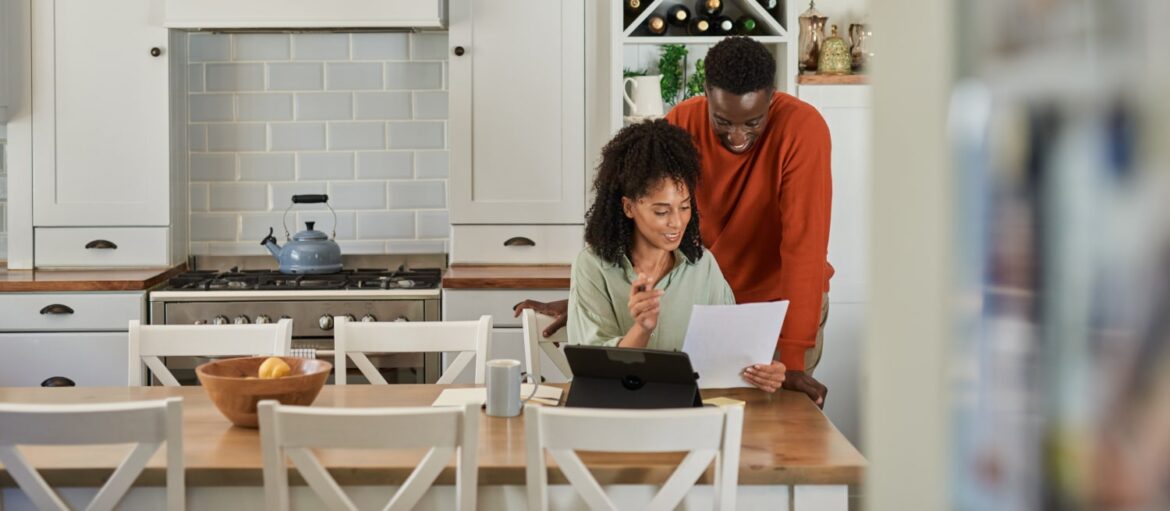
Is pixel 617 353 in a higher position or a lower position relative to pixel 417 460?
higher

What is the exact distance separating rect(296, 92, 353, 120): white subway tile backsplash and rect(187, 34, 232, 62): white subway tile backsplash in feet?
1.07

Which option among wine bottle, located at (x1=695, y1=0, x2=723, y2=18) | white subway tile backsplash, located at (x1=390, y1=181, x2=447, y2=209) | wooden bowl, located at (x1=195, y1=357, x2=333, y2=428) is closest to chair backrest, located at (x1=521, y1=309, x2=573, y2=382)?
wooden bowl, located at (x1=195, y1=357, x2=333, y2=428)

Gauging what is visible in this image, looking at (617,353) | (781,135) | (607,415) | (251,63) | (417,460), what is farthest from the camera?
(251,63)

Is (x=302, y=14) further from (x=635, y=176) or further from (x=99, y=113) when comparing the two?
(x=635, y=176)

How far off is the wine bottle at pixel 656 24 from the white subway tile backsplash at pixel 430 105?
928mm

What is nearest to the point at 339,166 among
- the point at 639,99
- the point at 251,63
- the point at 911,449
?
the point at 251,63

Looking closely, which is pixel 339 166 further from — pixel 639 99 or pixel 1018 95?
pixel 1018 95

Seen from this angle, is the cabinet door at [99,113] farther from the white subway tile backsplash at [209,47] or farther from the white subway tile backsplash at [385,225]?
the white subway tile backsplash at [385,225]

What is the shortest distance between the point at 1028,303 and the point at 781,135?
7.70ft

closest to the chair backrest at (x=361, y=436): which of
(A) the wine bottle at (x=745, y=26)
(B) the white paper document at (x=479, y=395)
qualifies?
(B) the white paper document at (x=479, y=395)

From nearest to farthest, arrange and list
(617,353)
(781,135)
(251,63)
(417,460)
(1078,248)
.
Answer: (1078,248), (417,460), (617,353), (781,135), (251,63)

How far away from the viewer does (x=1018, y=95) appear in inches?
10.2

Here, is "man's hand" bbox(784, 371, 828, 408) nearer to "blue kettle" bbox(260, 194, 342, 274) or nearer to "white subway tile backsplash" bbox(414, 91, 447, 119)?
"blue kettle" bbox(260, 194, 342, 274)

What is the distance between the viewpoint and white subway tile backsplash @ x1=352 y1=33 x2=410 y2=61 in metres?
4.35
